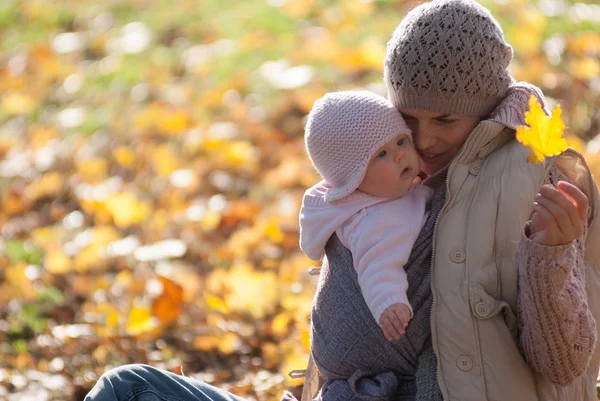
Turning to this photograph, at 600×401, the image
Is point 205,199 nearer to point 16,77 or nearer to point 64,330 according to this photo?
point 64,330

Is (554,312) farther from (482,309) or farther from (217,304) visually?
(217,304)

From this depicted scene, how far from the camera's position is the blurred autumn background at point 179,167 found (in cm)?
397

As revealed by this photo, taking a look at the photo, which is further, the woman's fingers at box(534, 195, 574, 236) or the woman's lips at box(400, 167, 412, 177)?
the woman's lips at box(400, 167, 412, 177)

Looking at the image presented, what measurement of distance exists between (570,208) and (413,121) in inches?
22.0

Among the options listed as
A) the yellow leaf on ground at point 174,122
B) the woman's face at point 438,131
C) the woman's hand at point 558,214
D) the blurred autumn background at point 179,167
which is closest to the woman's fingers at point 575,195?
the woman's hand at point 558,214

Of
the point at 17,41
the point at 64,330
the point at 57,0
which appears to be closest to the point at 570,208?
the point at 64,330

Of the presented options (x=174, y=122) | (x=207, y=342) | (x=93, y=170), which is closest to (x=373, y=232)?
(x=207, y=342)

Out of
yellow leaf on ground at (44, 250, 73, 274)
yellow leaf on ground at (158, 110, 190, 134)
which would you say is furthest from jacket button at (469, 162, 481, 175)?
yellow leaf on ground at (158, 110, 190, 134)

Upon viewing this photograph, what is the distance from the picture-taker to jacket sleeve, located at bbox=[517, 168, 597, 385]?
6.68 ft

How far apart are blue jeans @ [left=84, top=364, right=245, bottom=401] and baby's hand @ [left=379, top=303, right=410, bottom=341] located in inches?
20.3

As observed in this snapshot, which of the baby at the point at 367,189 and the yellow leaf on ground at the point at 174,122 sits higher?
the baby at the point at 367,189

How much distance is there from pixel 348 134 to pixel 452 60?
0.30 metres

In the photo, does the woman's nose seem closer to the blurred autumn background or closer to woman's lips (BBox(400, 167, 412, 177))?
woman's lips (BBox(400, 167, 412, 177))

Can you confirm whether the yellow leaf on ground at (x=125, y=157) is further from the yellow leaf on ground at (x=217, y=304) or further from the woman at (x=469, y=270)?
the woman at (x=469, y=270)
